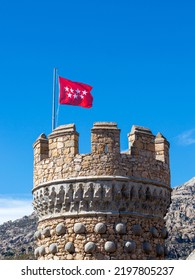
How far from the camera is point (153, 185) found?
49.4 ft

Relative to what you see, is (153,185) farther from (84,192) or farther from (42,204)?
(42,204)

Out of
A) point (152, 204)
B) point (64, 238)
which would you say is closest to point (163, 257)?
point (152, 204)

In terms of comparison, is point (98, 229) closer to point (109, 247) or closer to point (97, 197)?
point (109, 247)

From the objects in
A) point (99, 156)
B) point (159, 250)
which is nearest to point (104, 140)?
point (99, 156)

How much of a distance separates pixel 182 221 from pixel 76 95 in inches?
4678

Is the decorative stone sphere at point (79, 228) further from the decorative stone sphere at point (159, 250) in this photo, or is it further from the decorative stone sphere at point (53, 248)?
the decorative stone sphere at point (159, 250)

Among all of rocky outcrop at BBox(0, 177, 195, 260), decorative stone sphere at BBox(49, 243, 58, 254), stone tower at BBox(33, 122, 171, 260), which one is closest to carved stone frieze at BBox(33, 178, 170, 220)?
stone tower at BBox(33, 122, 171, 260)

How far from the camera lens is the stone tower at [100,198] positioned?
1427cm

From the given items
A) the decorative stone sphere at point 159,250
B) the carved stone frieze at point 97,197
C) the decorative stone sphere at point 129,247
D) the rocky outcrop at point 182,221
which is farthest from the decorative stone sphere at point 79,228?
the rocky outcrop at point 182,221

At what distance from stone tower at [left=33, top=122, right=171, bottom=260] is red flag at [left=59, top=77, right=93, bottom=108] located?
76.4 inches

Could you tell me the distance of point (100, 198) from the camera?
1436 cm

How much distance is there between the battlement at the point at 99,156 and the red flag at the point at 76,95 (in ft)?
5.88

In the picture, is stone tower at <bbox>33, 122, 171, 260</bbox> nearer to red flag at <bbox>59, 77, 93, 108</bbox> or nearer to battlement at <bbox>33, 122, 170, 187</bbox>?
battlement at <bbox>33, 122, 170, 187</bbox>
